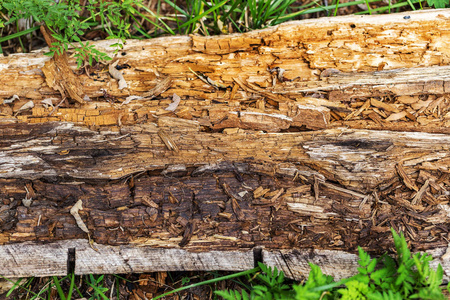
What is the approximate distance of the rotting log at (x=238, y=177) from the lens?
2.30 metres

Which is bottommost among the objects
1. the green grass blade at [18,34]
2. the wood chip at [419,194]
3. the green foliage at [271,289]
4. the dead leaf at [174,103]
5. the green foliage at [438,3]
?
the green foliage at [271,289]

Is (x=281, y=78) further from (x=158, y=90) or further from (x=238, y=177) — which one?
(x=158, y=90)

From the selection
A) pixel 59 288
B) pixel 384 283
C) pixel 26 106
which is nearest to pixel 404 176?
pixel 384 283

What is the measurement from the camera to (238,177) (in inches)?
92.0

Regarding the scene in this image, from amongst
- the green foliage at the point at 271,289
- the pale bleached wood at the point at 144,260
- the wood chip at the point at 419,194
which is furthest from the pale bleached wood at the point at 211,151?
the green foliage at the point at 271,289

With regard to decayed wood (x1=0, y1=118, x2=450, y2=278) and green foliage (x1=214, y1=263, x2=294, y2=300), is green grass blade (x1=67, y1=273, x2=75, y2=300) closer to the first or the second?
decayed wood (x1=0, y1=118, x2=450, y2=278)

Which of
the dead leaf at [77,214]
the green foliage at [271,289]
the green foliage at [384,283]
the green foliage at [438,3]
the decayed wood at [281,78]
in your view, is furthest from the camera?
the green foliage at [438,3]

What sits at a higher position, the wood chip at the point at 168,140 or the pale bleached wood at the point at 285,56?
the pale bleached wood at the point at 285,56

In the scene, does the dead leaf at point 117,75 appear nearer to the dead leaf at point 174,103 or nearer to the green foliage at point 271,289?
the dead leaf at point 174,103

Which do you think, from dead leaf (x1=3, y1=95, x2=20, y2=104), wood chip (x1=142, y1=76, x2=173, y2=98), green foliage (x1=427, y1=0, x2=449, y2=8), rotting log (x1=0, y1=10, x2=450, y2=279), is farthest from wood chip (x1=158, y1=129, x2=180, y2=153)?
green foliage (x1=427, y1=0, x2=449, y2=8)

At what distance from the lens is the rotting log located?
7.55ft

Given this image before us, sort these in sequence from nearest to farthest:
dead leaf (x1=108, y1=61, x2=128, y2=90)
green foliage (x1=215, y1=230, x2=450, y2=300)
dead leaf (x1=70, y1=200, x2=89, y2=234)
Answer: green foliage (x1=215, y1=230, x2=450, y2=300)
dead leaf (x1=70, y1=200, x2=89, y2=234)
dead leaf (x1=108, y1=61, x2=128, y2=90)

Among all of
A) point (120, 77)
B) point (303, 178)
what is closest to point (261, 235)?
point (303, 178)

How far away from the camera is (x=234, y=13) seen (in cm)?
305
